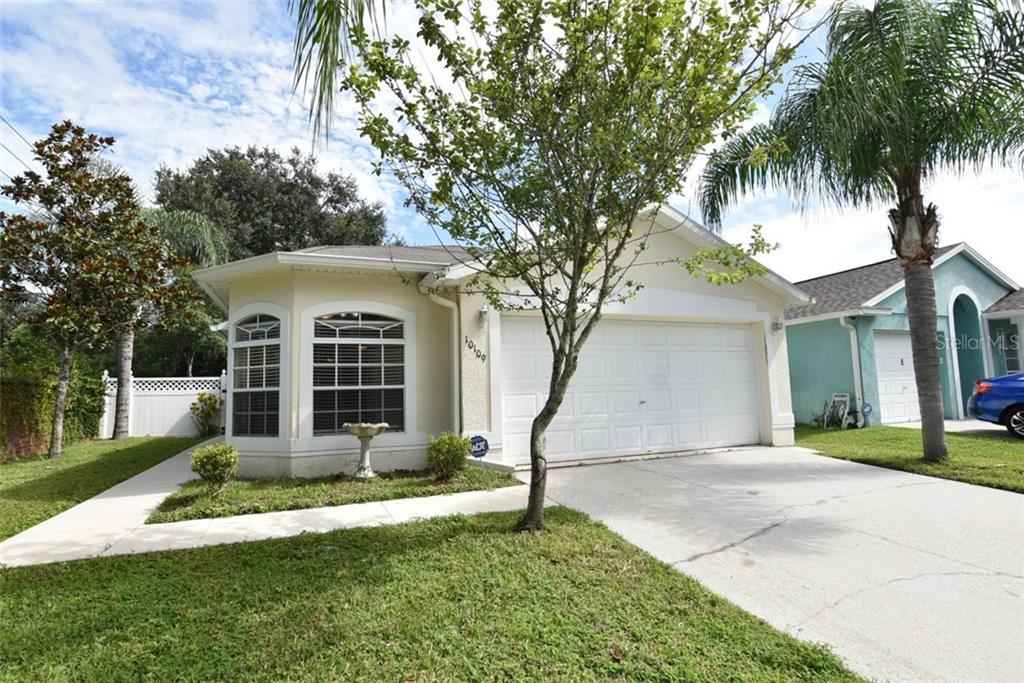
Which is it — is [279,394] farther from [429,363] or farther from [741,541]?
[741,541]

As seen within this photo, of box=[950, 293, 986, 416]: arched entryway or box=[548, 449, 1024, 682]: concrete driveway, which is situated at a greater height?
box=[950, 293, 986, 416]: arched entryway

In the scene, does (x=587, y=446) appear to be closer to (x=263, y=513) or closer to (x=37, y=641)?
(x=263, y=513)

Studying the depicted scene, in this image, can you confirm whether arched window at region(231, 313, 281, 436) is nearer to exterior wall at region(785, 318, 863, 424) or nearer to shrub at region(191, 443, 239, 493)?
shrub at region(191, 443, 239, 493)

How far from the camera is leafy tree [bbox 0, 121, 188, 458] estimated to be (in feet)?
34.7

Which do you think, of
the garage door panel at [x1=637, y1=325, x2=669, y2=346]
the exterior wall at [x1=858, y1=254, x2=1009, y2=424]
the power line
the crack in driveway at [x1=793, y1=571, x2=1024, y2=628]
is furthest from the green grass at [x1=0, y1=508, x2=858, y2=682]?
the exterior wall at [x1=858, y1=254, x2=1009, y2=424]

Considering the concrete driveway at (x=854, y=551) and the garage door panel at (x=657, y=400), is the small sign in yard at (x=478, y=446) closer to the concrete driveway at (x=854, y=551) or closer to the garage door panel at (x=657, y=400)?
the concrete driveway at (x=854, y=551)

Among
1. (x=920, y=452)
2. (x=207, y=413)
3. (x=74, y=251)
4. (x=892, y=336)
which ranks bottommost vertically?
(x=920, y=452)

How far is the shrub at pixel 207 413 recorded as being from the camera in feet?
50.3

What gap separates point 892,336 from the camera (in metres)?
14.5

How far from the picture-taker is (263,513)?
604cm

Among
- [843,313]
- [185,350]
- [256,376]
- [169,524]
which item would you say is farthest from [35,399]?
[843,313]

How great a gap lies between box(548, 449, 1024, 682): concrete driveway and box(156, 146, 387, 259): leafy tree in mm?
24495

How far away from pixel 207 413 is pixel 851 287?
19.8 metres

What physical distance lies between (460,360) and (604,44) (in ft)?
16.2
